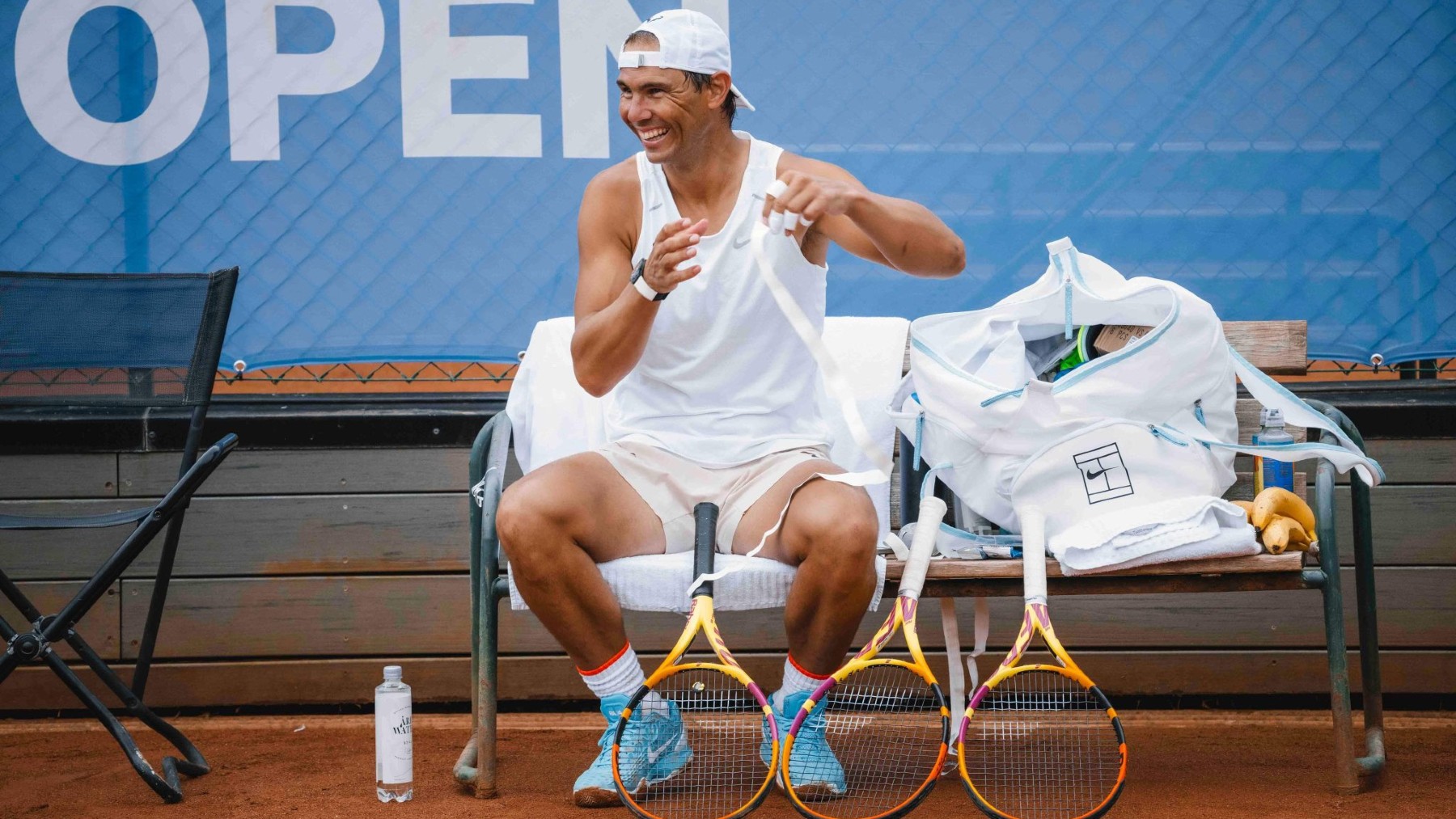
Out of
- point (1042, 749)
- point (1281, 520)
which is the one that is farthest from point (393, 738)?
point (1281, 520)

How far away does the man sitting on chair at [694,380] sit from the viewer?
2201 millimetres

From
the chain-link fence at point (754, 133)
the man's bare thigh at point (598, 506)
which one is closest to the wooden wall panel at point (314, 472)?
the chain-link fence at point (754, 133)

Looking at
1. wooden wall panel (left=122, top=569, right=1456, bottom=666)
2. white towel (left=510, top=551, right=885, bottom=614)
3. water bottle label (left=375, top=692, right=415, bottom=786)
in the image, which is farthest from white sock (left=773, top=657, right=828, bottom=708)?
wooden wall panel (left=122, top=569, right=1456, bottom=666)

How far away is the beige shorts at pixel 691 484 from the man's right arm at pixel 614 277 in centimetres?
16

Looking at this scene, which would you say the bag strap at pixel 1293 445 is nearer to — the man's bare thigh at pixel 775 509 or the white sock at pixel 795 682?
the man's bare thigh at pixel 775 509

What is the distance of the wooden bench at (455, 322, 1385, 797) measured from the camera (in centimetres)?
227

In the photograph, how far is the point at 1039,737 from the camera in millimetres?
2832

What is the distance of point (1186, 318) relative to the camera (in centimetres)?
235

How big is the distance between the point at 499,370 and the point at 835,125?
3.33 feet

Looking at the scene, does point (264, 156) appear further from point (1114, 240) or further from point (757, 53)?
point (1114, 240)

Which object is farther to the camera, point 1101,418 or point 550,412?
point 550,412

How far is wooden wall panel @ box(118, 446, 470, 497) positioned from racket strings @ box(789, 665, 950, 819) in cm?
107

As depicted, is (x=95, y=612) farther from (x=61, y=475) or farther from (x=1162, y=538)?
(x=1162, y=538)

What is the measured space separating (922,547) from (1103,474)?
363mm
